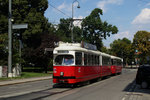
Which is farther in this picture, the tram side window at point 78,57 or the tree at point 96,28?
the tree at point 96,28

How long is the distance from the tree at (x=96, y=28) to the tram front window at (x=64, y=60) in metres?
50.7

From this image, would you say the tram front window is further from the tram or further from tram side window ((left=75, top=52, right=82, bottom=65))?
tram side window ((left=75, top=52, right=82, bottom=65))

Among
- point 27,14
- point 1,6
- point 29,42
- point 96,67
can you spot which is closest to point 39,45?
point 29,42

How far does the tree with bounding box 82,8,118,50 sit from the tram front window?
50671mm

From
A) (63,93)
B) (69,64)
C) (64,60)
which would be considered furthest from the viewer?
(64,60)

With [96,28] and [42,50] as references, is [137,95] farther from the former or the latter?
[96,28]

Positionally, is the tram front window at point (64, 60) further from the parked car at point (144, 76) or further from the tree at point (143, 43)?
the tree at point (143, 43)

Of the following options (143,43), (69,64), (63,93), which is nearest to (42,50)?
(69,64)

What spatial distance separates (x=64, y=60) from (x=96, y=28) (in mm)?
A: 52369

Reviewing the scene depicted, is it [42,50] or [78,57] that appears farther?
[42,50]

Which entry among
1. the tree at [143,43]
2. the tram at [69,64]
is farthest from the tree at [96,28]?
the tram at [69,64]

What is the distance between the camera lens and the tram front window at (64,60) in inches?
676

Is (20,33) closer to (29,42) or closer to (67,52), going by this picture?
(29,42)

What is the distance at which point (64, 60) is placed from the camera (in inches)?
685
